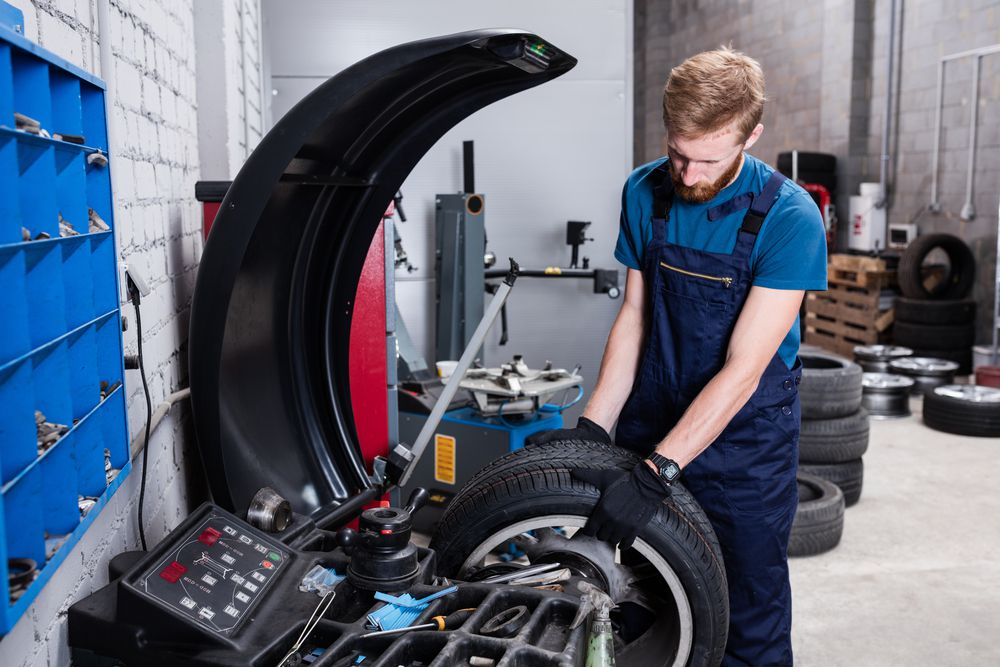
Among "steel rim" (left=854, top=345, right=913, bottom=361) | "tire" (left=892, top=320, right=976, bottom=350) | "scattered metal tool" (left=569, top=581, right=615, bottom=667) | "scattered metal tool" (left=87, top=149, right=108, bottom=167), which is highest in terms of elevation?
"scattered metal tool" (left=87, top=149, right=108, bottom=167)

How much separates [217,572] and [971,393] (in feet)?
16.1

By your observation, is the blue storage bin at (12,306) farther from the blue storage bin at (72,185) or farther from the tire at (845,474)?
the tire at (845,474)

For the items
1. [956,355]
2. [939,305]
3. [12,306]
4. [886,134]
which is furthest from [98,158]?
[886,134]

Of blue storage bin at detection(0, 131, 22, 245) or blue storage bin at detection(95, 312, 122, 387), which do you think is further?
→ blue storage bin at detection(95, 312, 122, 387)

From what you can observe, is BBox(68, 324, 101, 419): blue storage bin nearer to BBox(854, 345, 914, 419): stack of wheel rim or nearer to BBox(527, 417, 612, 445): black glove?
BBox(527, 417, 612, 445): black glove

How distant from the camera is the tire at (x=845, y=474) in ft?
11.9

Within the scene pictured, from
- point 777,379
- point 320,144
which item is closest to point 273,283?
point 320,144

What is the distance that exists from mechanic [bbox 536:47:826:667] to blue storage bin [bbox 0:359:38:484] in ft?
3.23

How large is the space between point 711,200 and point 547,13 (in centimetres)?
283

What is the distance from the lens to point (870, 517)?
3.58m

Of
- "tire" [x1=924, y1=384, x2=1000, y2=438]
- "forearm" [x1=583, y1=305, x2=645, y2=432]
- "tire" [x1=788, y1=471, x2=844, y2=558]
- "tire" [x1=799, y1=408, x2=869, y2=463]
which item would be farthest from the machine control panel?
"tire" [x1=924, y1=384, x2=1000, y2=438]

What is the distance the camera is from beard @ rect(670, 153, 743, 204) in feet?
5.65

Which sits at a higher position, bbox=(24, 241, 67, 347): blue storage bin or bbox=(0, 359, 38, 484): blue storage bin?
bbox=(24, 241, 67, 347): blue storage bin

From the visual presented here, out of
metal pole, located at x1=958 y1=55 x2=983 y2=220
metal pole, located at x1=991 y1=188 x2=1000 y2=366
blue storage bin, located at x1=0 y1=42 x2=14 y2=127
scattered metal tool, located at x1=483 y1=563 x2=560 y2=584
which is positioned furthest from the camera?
metal pole, located at x1=958 y1=55 x2=983 y2=220
